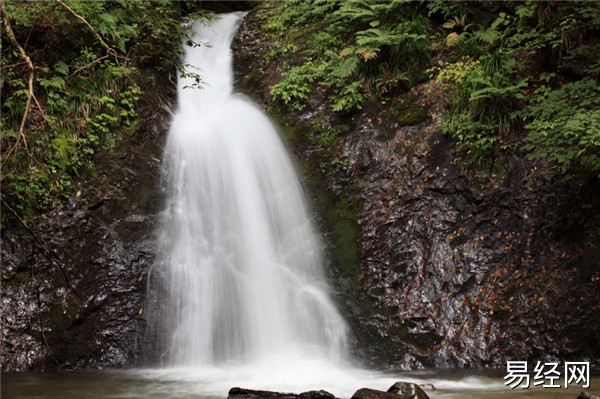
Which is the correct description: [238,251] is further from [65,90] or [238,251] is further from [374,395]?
[65,90]

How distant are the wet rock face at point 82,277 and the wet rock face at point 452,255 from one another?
281cm

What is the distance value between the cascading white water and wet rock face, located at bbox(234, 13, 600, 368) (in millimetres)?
482

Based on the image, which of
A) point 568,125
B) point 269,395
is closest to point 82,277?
point 269,395

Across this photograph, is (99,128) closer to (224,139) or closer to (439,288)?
(224,139)

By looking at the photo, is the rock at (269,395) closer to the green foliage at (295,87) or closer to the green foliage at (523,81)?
the green foliage at (523,81)

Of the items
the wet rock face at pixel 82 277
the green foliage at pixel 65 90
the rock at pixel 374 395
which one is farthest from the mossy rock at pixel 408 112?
the rock at pixel 374 395

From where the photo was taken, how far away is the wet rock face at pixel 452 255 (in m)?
5.73

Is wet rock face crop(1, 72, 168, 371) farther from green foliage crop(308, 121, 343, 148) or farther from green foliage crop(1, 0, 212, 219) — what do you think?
green foliage crop(308, 121, 343, 148)

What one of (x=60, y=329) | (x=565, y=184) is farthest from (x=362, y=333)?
(x=60, y=329)

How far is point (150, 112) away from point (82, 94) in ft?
3.65

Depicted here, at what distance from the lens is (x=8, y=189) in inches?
244

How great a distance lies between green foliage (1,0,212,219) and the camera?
6.48 meters

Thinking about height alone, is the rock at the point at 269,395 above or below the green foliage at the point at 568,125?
below

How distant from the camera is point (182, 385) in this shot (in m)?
4.94
